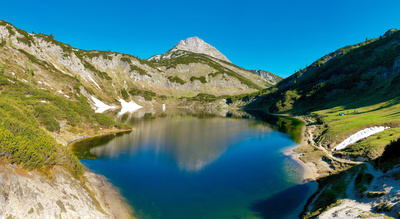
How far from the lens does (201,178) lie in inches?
1102

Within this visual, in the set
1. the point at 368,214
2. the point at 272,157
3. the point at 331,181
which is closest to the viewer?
the point at 368,214

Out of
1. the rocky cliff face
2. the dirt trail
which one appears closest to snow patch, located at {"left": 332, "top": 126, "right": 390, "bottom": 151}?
the dirt trail

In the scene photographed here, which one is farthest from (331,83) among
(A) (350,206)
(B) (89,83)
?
(B) (89,83)

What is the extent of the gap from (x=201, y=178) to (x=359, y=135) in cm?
3739

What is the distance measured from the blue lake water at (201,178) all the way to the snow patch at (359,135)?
38.2 ft

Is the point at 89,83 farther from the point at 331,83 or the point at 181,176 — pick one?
the point at 331,83

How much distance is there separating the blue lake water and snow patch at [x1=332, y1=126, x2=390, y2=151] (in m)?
11.7

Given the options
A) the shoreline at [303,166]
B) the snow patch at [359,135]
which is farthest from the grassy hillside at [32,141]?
the snow patch at [359,135]

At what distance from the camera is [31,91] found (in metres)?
52.5

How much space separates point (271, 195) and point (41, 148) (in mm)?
26046

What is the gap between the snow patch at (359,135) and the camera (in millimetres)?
39656

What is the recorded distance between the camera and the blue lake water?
20641 mm

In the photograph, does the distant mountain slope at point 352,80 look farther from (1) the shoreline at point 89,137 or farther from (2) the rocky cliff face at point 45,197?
(2) the rocky cliff face at point 45,197

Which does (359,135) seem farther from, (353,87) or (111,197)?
(353,87)
